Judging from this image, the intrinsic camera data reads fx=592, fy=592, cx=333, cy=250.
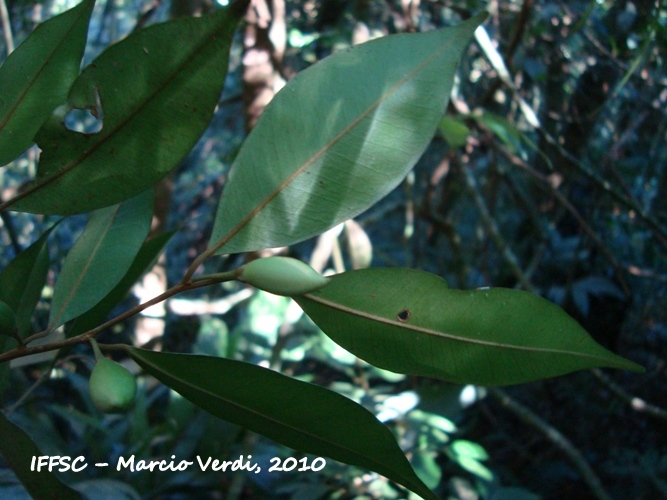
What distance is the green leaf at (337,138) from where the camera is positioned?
373 mm

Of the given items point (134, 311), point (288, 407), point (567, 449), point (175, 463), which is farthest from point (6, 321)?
point (567, 449)

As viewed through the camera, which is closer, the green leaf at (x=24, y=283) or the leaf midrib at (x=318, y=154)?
the leaf midrib at (x=318, y=154)

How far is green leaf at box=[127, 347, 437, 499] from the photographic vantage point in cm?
38

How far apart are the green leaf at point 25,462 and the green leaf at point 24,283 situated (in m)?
0.17

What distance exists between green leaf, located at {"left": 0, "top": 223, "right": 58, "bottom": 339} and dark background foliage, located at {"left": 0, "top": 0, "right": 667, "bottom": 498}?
2.43ft

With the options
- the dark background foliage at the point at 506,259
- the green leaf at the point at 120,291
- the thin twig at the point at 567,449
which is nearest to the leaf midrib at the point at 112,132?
the green leaf at the point at 120,291

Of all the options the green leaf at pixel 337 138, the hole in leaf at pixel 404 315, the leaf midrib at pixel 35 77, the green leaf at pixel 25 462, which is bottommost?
the green leaf at pixel 25 462

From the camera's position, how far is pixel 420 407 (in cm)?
138

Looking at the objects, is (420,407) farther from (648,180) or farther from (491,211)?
(648,180)

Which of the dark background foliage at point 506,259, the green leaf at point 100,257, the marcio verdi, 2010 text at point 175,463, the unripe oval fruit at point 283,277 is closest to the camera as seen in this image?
the unripe oval fruit at point 283,277

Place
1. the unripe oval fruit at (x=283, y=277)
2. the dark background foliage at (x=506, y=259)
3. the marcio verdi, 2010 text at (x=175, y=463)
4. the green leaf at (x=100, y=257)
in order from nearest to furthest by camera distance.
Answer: the unripe oval fruit at (x=283, y=277) → the green leaf at (x=100, y=257) → the marcio verdi, 2010 text at (x=175, y=463) → the dark background foliage at (x=506, y=259)

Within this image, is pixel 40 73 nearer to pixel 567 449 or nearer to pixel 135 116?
pixel 135 116

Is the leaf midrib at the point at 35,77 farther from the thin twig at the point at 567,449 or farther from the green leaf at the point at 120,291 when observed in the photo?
the thin twig at the point at 567,449

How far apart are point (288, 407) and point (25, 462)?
6.8 inches
